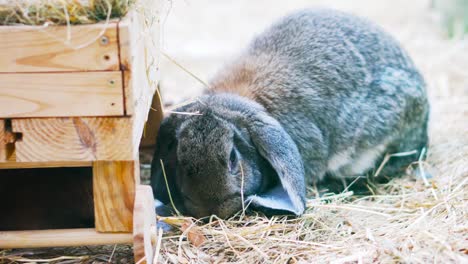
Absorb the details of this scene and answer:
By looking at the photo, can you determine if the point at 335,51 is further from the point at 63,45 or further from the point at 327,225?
the point at 63,45

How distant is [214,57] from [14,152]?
4.94 metres

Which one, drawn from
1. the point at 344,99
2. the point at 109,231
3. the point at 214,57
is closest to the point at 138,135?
the point at 109,231

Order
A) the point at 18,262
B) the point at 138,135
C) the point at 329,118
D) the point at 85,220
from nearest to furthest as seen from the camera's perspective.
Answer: the point at 138,135 → the point at 18,262 → the point at 85,220 → the point at 329,118

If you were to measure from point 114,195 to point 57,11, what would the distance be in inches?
33.5

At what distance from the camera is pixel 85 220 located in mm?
3475

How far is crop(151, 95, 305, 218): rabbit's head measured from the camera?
141 inches

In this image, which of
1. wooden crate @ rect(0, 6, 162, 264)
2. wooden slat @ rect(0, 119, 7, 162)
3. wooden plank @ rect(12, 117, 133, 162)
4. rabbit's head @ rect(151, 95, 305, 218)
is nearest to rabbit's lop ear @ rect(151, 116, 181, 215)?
rabbit's head @ rect(151, 95, 305, 218)

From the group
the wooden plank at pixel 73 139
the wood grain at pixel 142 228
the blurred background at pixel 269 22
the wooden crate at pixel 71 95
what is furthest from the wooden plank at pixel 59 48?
the blurred background at pixel 269 22

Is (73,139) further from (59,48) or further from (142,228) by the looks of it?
(142,228)

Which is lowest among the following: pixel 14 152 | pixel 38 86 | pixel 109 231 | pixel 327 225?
pixel 327 225

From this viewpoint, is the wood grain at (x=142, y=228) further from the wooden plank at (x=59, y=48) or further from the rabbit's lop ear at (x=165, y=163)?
the rabbit's lop ear at (x=165, y=163)

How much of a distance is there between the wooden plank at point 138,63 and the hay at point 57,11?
87 mm

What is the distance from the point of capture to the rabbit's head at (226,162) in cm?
359

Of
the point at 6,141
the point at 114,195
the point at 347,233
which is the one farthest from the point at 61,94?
the point at 347,233
